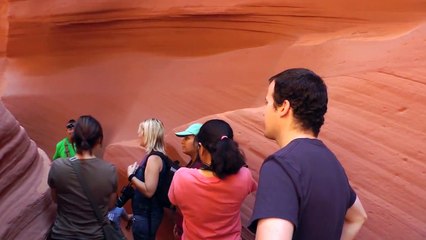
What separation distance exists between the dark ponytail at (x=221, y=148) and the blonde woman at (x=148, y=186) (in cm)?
93

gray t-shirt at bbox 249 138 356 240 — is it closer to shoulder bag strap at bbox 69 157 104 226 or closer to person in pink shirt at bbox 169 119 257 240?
person in pink shirt at bbox 169 119 257 240

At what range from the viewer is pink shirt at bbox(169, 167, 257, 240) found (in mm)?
2393

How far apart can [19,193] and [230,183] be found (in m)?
1.58

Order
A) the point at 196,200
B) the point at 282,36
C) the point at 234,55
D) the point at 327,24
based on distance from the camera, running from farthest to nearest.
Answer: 1. the point at 234,55
2. the point at 282,36
3. the point at 327,24
4. the point at 196,200

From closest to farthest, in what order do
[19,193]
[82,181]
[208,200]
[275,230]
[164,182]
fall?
[275,230] → [208,200] → [82,181] → [19,193] → [164,182]

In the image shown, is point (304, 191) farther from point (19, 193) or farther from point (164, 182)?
point (19, 193)

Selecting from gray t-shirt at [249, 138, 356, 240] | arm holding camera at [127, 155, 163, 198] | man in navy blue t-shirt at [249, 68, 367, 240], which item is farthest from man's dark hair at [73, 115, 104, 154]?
gray t-shirt at [249, 138, 356, 240]

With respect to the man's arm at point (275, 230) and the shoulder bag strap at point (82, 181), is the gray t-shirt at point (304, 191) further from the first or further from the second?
the shoulder bag strap at point (82, 181)

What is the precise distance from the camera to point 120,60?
7.16 meters

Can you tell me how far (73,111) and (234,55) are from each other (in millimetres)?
2756

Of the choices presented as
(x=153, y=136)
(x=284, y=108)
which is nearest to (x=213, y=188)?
(x=284, y=108)

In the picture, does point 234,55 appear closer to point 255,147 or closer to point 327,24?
point 327,24

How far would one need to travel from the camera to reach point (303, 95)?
156 cm

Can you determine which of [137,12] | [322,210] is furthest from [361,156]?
[137,12]
